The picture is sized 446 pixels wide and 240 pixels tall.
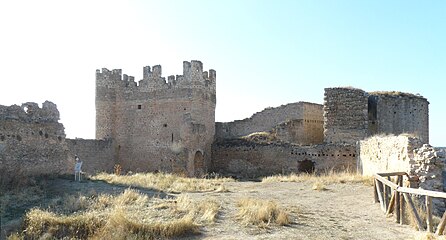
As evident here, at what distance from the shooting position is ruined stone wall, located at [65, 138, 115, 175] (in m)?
20.2

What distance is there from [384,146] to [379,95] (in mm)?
7081

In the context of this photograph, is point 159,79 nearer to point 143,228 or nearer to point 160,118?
point 160,118

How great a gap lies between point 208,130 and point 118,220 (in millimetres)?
13958

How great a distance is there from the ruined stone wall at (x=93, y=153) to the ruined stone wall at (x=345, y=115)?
11405mm

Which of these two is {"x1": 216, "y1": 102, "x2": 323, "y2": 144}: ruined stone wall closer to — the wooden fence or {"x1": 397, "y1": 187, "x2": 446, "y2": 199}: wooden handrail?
the wooden fence

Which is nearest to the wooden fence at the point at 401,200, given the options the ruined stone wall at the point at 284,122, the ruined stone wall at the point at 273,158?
the ruined stone wall at the point at 273,158

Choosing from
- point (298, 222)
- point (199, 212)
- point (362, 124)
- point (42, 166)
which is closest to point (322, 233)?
point (298, 222)

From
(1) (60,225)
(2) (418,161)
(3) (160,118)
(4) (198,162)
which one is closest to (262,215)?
(1) (60,225)

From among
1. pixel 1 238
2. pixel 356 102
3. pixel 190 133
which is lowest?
pixel 1 238

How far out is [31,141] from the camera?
13984mm

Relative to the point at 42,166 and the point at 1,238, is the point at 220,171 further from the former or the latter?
the point at 1,238

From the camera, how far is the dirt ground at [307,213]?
775cm

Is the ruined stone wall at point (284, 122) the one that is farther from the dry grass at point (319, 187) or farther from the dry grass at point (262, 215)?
the dry grass at point (262, 215)

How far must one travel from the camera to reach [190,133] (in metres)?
20.5
